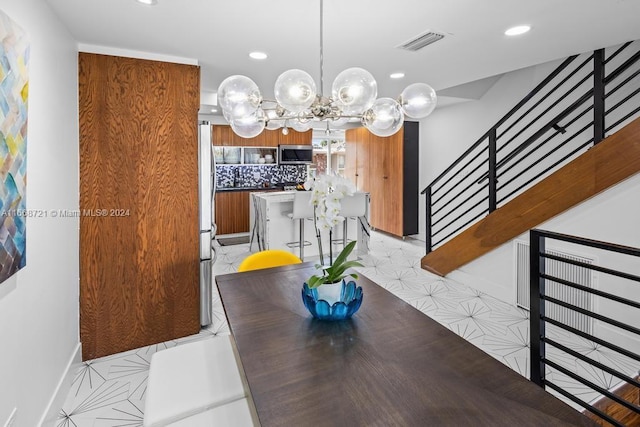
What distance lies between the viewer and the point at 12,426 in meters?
1.46

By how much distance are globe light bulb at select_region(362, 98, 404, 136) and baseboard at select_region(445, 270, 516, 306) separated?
8.34 feet

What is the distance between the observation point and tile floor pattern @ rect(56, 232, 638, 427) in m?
2.10

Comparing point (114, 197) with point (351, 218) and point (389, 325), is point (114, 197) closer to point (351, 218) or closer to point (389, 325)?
point (389, 325)

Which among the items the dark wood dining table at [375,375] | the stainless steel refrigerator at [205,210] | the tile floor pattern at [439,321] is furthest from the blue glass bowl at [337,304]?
the stainless steel refrigerator at [205,210]

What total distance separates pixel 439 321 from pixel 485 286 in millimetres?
1028

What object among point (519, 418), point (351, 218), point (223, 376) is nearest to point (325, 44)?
point (223, 376)

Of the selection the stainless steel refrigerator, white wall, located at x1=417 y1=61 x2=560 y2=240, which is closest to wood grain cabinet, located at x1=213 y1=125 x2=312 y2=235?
white wall, located at x1=417 y1=61 x2=560 y2=240

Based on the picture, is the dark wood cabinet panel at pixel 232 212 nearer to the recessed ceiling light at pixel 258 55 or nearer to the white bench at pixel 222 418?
the recessed ceiling light at pixel 258 55

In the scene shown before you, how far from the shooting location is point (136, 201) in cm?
268

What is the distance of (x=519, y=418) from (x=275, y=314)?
101 cm

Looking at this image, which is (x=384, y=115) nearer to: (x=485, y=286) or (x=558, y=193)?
(x=558, y=193)

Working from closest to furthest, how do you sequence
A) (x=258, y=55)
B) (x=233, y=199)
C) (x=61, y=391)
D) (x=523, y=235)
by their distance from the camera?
1. (x=61, y=391)
2. (x=258, y=55)
3. (x=523, y=235)
4. (x=233, y=199)

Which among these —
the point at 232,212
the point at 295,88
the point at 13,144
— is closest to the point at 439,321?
the point at 295,88

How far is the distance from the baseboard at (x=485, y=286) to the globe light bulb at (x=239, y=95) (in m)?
3.25
